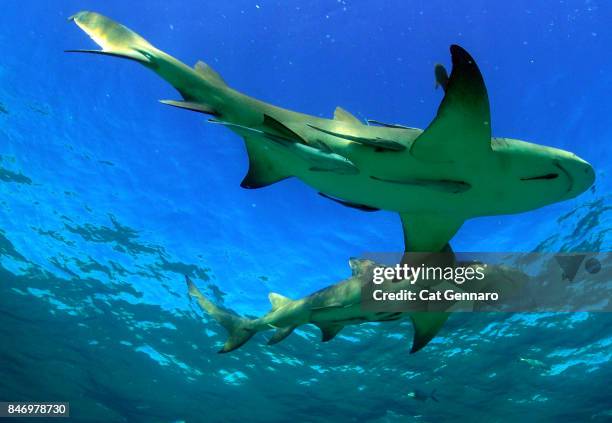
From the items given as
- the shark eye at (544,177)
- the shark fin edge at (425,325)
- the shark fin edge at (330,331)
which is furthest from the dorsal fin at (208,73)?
the shark fin edge at (330,331)

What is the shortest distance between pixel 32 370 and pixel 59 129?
80.1 feet

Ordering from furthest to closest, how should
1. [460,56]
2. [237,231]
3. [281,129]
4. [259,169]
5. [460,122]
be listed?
[237,231] < [259,169] < [281,129] < [460,122] < [460,56]

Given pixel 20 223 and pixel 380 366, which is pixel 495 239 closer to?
pixel 380 366

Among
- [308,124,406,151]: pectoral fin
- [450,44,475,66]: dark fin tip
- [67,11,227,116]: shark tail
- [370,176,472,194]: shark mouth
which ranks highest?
[67,11,227,116]: shark tail

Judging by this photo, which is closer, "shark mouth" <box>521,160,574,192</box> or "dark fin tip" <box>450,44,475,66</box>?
"dark fin tip" <box>450,44,475,66</box>

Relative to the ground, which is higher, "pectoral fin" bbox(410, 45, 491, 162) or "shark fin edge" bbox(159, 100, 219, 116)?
"shark fin edge" bbox(159, 100, 219, 116)

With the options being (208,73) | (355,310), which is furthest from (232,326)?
(208,73)

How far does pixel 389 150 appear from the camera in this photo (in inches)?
148

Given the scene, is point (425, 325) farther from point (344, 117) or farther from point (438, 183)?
point (344, 117)

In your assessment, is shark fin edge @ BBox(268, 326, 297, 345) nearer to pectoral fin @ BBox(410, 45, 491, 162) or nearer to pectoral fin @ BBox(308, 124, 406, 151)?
pectoral fin @ BBox(308, 124, 406, 151)

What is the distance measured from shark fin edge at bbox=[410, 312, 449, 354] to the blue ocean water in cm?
555

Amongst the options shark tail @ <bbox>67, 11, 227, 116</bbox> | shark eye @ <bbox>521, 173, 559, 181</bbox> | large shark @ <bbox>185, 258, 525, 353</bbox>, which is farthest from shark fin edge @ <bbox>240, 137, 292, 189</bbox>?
large shark @ <bbox>185, 258, 525, 353</bbox>

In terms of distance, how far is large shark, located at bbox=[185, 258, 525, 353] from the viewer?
22.2 feet

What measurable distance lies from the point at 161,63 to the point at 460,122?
2369 millimetres
